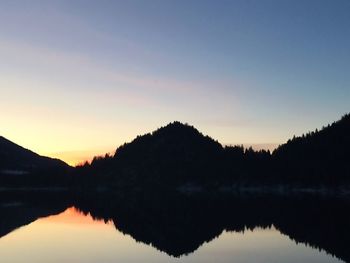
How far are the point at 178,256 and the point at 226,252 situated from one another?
5.36 m

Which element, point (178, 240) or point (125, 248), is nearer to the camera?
point (125, 248)

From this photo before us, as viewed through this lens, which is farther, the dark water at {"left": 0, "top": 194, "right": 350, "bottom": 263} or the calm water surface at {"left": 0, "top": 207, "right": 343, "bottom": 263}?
the dark water at {"left": 0, "top": 194, "right": 350, "bottom": 263}

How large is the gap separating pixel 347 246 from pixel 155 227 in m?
32.9

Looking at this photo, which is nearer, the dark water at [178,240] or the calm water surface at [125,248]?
the calm water surface at [125,248]

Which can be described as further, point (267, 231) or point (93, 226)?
point (93, 226)

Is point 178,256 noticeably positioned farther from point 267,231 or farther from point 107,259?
point 267,231

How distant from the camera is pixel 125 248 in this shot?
55.2 m

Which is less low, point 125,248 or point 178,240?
point 178,240

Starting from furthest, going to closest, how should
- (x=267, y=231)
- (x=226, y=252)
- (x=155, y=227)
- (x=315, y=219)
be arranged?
(x=315, y=219) → (x=155, y=227) → (x=267, y=231) → (x=226, y=252)

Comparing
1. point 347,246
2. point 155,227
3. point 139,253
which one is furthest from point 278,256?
point 155,227

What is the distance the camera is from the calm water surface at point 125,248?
47.3 m

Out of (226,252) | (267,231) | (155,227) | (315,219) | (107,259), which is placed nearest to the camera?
(107,259)

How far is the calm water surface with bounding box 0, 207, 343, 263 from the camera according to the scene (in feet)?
155

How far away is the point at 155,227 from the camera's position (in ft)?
258
